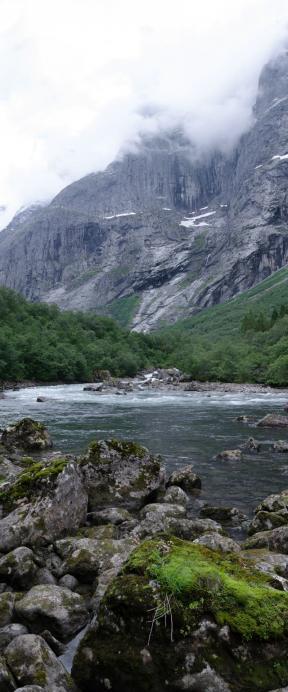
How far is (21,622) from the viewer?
9180mm

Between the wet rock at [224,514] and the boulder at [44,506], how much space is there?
184 inches

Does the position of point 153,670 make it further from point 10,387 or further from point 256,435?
point 10,387

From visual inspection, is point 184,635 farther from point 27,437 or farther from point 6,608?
point 27,437

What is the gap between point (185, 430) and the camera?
38250mm

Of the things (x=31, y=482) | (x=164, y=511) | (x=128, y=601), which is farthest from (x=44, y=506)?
(x=128, y=601)

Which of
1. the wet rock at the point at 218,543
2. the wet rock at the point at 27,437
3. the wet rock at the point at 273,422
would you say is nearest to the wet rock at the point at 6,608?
the wet rock at the point at 218,543

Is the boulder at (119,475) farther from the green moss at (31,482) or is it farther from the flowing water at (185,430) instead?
the green moss at (31,482)

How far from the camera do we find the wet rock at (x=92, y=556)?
1123cm

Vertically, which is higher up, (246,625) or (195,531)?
(246,625)

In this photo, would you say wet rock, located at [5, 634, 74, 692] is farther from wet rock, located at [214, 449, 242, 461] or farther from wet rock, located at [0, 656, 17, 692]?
wet rock, located at [214, 449, 242, 461]

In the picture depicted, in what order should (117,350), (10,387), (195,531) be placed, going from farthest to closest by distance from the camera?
(117,350), (10,387), (195,531)

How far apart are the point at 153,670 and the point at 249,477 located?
17695mm

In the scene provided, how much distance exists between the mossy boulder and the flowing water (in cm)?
1155

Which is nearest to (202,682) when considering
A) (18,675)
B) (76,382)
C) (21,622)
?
(18,675)
